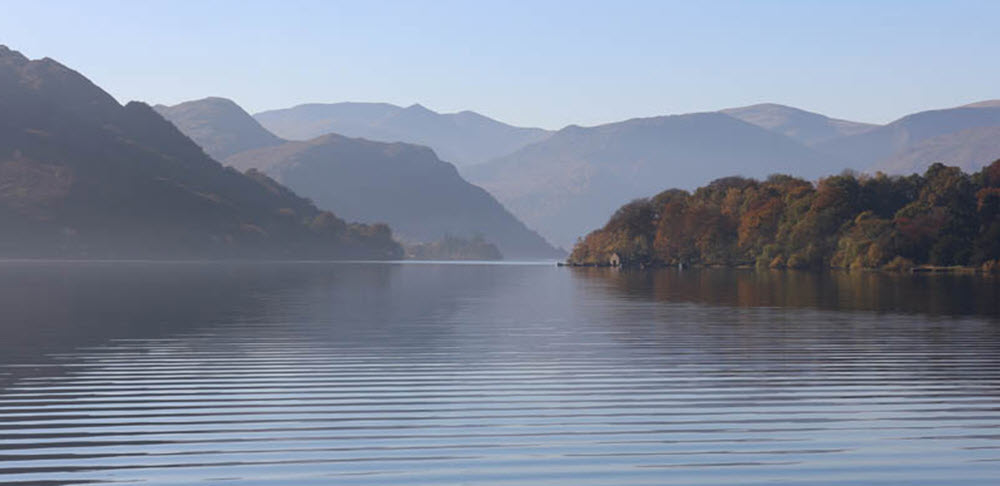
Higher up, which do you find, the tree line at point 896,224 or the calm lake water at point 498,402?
the tree line at point 896,224

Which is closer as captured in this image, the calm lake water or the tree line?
the calm lake water

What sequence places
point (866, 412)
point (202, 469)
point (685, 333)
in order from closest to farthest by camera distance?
point (202, 469) → point (866, 412) → point (685, 333)

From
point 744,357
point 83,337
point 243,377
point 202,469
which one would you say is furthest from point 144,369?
point 744,357

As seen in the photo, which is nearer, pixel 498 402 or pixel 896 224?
pixel 498 402

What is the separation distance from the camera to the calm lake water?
674 inches

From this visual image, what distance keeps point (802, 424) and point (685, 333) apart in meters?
22.7

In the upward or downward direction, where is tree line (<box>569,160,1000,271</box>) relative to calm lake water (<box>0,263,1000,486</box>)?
upward

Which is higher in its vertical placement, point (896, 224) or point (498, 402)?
point (896, 224)

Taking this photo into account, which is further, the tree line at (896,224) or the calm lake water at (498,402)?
the tree line at (896,224)

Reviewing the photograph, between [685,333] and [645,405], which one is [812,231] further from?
[645,405]

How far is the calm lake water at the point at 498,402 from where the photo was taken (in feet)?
56.1

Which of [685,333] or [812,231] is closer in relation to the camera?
[685,333]

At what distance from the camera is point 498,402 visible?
78.9 ft

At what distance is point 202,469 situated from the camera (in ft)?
55.5
